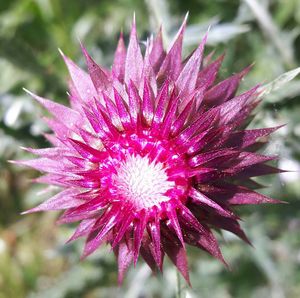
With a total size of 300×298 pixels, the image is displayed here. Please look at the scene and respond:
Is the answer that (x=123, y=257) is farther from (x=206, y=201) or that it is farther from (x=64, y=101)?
(x=64, y=101)

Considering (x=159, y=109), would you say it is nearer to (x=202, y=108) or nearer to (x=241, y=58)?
(x=202, y=108)

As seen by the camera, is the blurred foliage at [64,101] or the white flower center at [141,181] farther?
the blurred foliage at [64,101]

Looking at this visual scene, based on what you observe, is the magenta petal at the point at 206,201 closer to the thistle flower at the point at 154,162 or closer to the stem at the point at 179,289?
the thistle flower at the point at 154,162

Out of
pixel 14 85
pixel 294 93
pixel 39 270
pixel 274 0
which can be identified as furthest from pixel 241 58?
pixel 39 270

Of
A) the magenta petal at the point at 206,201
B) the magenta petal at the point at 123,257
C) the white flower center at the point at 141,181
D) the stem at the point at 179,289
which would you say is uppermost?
the white flower center at the point at 141,181

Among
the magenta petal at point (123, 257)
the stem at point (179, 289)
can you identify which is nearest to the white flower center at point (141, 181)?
the magenta petal at point (123, 257)

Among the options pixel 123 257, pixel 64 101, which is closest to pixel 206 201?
pixel 123 257
